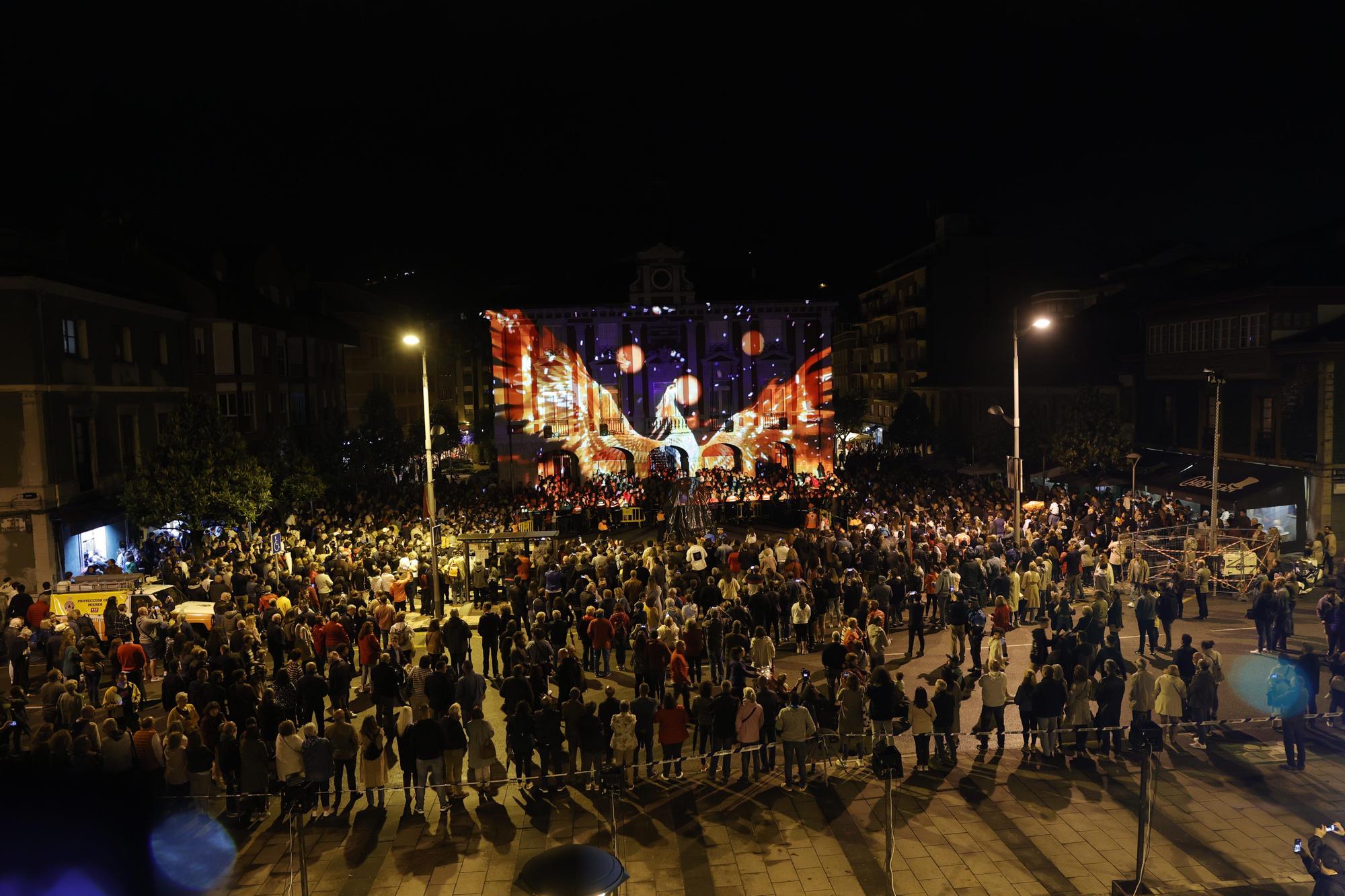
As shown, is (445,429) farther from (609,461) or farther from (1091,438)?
(1091,438)

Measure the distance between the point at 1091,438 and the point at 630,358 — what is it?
23.2 m

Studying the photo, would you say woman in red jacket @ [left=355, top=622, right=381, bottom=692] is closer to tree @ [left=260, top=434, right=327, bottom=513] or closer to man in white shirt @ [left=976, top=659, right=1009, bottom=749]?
man in white shirt @ [left=976, top=659, right=1009, bottom=749]

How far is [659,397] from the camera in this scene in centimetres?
4831

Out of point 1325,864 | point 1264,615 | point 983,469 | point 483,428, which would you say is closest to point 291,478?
point 983,469

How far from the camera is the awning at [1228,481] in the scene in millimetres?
27500

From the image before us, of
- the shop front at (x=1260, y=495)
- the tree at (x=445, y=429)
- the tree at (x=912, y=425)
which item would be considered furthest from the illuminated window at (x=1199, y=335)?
the tree at (x=445, y=429)

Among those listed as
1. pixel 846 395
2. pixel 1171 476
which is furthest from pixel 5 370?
pixel 846 395

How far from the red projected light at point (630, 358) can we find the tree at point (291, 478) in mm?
20265

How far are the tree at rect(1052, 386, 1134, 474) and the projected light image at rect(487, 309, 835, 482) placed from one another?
52.2 feet

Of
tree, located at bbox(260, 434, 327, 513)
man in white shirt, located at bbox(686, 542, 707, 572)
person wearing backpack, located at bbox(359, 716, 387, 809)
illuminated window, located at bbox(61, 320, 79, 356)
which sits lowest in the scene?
person wearing backpack, located at bbox(359, 716, 387, 809)

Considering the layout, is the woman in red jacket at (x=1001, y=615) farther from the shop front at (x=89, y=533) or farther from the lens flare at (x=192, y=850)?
the shop front at (x=89, y=533)

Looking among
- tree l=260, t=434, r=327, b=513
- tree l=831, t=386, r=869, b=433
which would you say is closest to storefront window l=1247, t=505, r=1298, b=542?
tree l=260, t=434, r=327, b=513

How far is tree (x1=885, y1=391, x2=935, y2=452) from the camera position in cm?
5150

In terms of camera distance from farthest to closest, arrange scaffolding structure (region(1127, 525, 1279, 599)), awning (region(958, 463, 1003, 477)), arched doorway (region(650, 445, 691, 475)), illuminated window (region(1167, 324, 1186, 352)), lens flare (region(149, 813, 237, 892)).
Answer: arched doorway (region(650, 445, 691, 475))
awning (region(958, 463, 1003, 477))
illuminated window (region(1167, 324, 1186, 352))
scaffolding structure (region(1127, 525, 1279, 599))
lens flare (region(149, 813, 237, 892))
